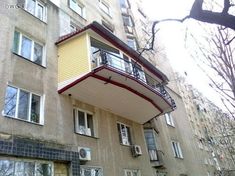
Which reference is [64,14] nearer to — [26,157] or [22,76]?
[22,76]

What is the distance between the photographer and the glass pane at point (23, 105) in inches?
374

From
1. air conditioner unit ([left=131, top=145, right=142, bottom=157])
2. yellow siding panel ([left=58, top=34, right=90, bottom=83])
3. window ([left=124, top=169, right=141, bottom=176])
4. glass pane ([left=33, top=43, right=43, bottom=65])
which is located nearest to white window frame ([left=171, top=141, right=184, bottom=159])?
air conditioner unit ([left=131, top=145, right=142, bottom=157])

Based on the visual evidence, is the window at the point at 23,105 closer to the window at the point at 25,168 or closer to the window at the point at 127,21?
the window at the point at 25,168

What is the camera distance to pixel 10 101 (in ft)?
30.5

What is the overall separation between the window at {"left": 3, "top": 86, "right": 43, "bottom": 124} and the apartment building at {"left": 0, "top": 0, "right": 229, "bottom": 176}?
0.04 m

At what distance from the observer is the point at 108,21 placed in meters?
19.9

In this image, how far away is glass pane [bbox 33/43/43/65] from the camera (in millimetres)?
11380

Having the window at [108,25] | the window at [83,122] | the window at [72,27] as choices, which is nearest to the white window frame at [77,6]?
the window at [72,27]

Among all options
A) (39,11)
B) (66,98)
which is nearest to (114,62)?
(66,98)

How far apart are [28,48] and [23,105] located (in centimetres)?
278

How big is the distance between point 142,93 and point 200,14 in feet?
32.0

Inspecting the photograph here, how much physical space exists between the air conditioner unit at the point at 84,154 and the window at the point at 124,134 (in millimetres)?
3116

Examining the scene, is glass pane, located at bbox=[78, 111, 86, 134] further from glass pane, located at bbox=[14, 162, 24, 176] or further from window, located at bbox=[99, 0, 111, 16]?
window, located at bbox=[99, 0, 111, 16]

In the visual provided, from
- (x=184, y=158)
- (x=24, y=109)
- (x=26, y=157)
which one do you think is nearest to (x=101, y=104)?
(x=24, y=109)
